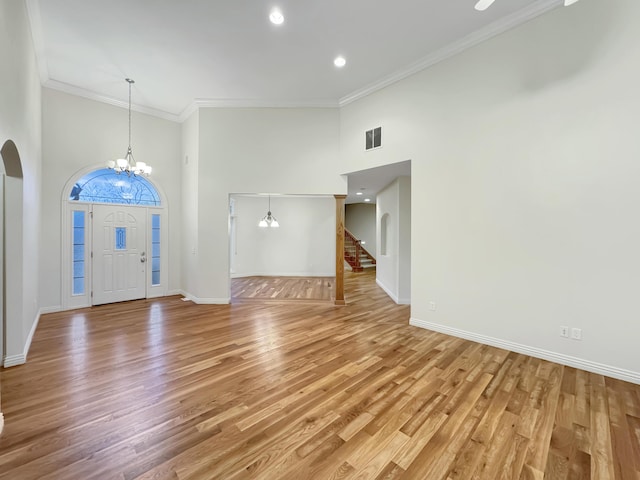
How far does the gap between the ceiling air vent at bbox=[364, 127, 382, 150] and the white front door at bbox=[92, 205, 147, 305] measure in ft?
16.8

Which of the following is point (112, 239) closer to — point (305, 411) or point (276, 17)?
point (276, 17)

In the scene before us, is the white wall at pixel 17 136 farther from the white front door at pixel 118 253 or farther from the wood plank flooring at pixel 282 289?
the wood plank flooring at pixel 282 289

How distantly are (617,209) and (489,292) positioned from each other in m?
1.56

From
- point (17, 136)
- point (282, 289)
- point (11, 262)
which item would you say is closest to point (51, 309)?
point (11, 262)

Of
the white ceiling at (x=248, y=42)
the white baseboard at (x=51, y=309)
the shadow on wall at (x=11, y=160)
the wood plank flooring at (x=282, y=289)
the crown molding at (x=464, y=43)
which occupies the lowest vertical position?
the wood plank flooring at (x=282, y=289)

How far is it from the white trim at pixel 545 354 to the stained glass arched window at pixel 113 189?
252 inches

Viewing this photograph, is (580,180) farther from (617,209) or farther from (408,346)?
(408,346)

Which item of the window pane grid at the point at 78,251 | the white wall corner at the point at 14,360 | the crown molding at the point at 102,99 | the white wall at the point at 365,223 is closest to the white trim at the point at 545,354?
the white wall corner at the point at 14,360

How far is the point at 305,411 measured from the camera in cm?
227

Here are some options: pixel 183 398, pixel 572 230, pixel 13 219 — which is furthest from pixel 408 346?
pixel 13 219

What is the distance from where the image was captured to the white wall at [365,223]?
13.4 metres

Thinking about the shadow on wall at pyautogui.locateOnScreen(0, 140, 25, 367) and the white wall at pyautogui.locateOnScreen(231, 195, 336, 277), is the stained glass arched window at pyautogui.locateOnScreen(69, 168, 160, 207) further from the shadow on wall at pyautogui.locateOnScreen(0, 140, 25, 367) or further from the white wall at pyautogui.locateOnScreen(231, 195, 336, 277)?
the white wall at pyautogui.locateOnScreen(231, 195, 336, 277)

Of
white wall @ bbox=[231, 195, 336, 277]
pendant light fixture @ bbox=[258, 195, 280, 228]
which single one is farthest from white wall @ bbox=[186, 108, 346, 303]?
white wall @ bbox=[231, 195, 336, 277]

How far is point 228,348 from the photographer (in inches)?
139
